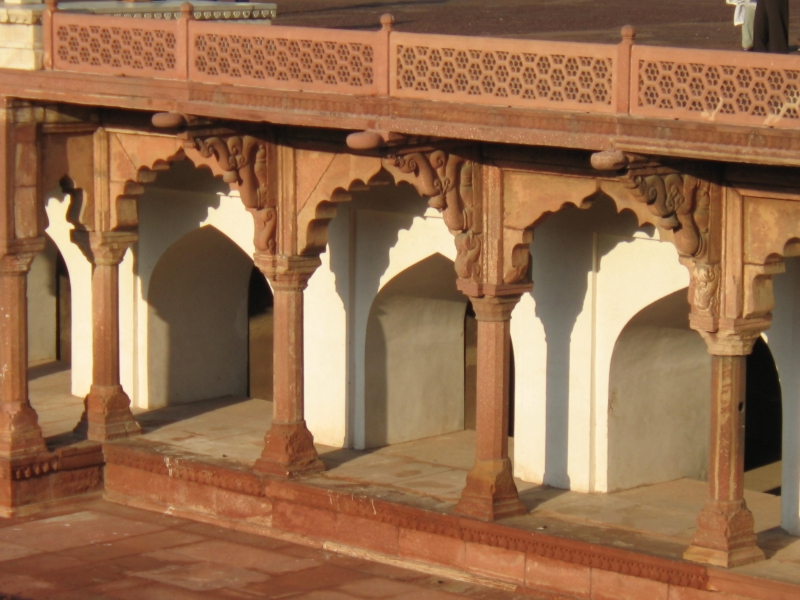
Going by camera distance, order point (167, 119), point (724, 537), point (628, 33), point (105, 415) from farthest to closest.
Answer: point (105, 415)
point (167, 119)
point (724, 537)
point (628, 33)

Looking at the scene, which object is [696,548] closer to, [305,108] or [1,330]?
[305,108]

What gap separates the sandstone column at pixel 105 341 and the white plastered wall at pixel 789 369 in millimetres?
5100

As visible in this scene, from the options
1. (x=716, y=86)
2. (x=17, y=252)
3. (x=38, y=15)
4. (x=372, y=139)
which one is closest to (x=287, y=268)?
(x=372, y=139)

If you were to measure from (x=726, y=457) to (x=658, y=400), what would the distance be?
217cm

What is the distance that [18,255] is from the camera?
43.0 ft

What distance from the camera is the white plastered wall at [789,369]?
438 inches

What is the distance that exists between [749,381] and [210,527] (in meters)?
4.12

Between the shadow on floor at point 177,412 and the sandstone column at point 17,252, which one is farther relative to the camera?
the shadow on floor at point 177,412

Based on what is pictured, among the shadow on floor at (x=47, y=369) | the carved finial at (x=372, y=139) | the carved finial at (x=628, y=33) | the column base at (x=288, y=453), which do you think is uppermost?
the carved finial at (x=628, y=33)

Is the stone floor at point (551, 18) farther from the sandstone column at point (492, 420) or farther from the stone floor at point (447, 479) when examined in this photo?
the stone floor at point (447, 479)

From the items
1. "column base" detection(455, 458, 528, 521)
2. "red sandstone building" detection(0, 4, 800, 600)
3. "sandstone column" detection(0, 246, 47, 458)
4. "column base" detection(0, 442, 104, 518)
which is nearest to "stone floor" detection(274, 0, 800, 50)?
"red sandstone building" detection(0, 4, 800, 600)

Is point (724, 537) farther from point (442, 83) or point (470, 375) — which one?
point (470, 375)

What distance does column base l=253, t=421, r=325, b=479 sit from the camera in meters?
12.6

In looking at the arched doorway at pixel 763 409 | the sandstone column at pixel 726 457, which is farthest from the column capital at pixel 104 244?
the sandstone column at pixel 726 457
